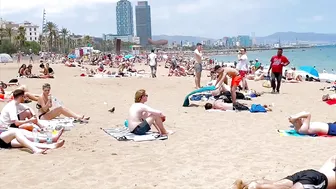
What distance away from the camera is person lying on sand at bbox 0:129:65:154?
584 centimetres

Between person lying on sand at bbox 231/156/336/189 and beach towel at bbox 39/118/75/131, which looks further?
Result: beach towel at bbox 39/118/75/131

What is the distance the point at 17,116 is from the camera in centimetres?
645

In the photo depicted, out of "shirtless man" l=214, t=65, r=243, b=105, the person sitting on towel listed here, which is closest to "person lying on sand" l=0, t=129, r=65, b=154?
Result: the person sitting on towel

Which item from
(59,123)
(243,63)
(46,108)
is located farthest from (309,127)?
(243,63)

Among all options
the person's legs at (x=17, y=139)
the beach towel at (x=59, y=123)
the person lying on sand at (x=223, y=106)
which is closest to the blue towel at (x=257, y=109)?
the person lying on sand at (x=223, y=106)

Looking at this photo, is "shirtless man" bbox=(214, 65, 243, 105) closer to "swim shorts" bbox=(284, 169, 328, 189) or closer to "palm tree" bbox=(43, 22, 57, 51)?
"swim shorts" bbox=(284, 169, 328, 189)

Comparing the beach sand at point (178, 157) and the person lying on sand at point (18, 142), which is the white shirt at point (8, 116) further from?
the beach sand at point (178, 157)

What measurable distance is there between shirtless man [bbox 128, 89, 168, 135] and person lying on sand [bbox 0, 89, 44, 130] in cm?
154

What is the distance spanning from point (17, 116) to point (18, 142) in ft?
1.98

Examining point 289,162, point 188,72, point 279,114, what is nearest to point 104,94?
point 279,114

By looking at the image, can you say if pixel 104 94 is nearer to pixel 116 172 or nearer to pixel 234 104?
pixel 234 104

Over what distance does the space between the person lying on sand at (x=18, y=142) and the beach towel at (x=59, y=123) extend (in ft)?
3.66

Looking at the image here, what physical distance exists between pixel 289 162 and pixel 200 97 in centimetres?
600

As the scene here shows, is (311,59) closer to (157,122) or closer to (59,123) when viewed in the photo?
(59,123)
